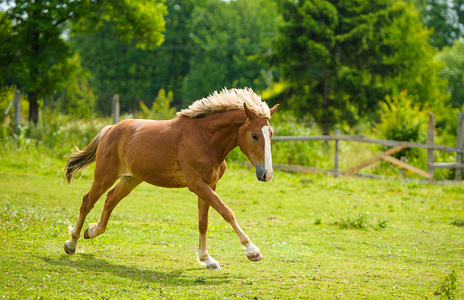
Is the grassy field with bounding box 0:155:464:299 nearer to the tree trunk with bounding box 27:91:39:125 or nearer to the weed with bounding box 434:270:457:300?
the weed with bounding box 434:270:457:300

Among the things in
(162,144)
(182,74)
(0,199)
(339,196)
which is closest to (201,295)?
(162,144)

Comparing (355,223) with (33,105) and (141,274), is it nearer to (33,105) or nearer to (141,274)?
(141,274)

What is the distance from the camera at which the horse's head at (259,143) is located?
5930mm

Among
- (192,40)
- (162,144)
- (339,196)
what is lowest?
(339,196)

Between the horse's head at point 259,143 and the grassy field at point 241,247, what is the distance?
4.19ft

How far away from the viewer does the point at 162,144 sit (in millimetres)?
6738

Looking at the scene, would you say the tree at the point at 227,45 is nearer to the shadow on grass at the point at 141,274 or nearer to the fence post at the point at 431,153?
the fence post at the point at 431,153

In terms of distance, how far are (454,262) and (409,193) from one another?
7045mm

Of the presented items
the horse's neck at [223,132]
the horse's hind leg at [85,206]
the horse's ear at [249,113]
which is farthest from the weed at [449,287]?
the horse's hind leg at [85,206]

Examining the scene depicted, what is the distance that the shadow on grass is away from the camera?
228 inches

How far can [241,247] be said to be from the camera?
7992 millimetres

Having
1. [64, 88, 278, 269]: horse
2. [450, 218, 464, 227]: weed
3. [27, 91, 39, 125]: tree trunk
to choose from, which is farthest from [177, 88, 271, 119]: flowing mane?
[27, 91, 39, 125]: tree trunk

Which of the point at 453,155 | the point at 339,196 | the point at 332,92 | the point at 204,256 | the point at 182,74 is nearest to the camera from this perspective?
the point at 204,256

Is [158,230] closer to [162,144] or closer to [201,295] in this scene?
[162,144]
